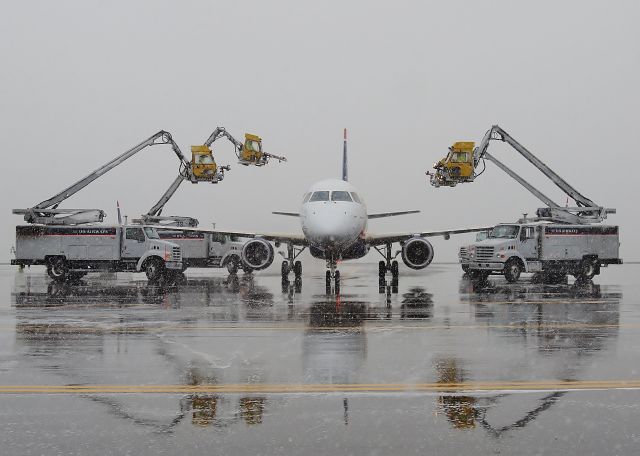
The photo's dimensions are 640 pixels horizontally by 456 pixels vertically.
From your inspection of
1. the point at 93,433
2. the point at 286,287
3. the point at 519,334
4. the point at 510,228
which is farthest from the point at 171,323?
the point at 510,228

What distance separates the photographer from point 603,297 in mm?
21719

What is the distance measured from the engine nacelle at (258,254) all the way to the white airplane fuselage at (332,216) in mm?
3167

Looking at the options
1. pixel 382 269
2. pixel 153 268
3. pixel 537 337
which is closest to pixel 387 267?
pixel 382 269

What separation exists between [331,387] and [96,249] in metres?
23.5

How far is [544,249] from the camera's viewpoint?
98.2ft

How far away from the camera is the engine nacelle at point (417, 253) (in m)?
28.6

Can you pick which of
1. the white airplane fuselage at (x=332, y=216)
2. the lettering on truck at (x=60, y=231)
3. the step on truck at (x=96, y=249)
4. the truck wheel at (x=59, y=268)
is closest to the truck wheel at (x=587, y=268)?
the white airplane fuselage at (x=332, y=216)

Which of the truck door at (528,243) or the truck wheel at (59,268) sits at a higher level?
the truck door at (528,243)

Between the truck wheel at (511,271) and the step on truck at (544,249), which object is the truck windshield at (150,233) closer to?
the step on truck at (544,249)

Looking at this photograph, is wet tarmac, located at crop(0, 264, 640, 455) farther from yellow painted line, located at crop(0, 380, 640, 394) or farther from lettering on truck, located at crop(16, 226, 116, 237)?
lettering on truck, located at crop(16, 226, 116, 237)

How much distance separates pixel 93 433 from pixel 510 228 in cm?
2645

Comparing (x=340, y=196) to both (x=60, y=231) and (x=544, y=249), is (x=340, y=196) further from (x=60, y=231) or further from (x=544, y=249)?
(x=60, y=231)

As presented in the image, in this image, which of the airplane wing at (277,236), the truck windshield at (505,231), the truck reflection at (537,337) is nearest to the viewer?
the truck reflection at (537,337)

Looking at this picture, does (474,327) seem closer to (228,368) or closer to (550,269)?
(228,368)
